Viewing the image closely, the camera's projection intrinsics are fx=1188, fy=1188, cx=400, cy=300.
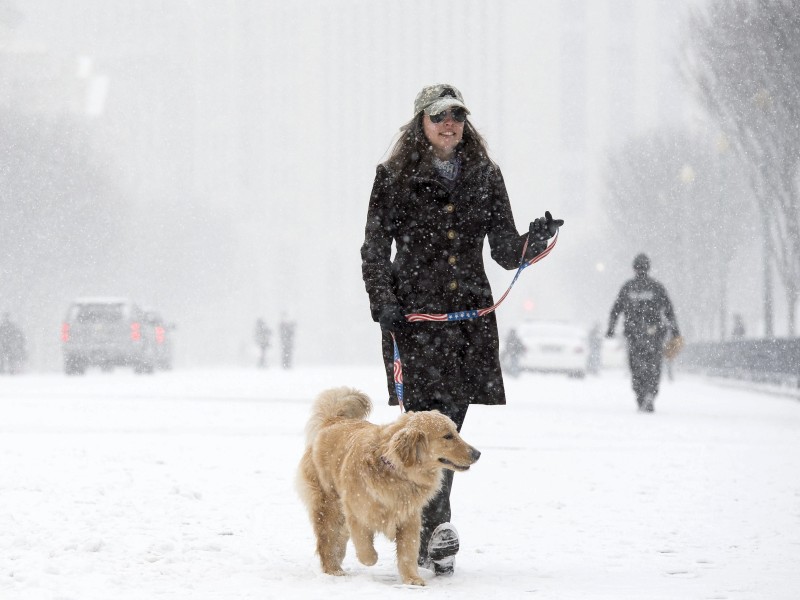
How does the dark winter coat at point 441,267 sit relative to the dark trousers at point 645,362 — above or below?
above

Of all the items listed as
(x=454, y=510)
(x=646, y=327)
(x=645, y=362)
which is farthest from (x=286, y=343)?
(x=454, y=510)

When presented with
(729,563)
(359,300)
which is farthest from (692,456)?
(359,300)

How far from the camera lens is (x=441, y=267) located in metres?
5.15

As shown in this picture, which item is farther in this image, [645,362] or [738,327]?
[738,327]

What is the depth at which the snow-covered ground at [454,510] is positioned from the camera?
473cm

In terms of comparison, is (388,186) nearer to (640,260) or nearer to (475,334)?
(475,334)

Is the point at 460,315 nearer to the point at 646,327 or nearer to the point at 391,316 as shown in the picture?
the point at 391,316

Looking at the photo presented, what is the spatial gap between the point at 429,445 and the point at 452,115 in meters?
1.43

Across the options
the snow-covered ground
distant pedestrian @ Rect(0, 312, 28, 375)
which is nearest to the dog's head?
the snow-covered ground

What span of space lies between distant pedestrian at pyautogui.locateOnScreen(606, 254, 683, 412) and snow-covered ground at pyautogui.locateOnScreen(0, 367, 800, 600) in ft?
5.34

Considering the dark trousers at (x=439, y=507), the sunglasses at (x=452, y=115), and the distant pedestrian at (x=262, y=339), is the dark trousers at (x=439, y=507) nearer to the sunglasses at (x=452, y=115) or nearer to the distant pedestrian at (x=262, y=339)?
the sunglasses at (x=452, y=115)

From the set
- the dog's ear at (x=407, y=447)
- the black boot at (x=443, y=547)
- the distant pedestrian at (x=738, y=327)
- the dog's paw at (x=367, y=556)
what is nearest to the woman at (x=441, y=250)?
the black boot at (x=443, y=547)

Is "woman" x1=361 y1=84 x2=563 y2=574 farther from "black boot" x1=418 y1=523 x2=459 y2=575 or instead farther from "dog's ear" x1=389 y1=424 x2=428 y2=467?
"dog's ear" x1=389 y1=424 x2=428 y2=467

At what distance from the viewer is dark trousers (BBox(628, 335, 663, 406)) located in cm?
1519
